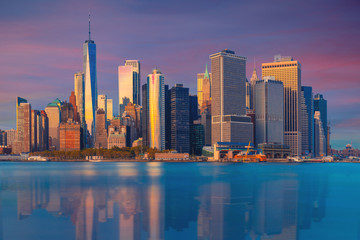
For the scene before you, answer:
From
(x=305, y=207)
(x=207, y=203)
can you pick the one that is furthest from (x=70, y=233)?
(x=305, y=207)

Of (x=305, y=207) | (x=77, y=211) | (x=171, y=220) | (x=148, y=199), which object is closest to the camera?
(x=171, y=220)

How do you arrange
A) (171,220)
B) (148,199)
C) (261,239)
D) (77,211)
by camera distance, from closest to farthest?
(261,239)
(171,220)
(77,211)
(148,199)

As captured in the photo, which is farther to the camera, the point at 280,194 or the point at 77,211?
the point at 280,194

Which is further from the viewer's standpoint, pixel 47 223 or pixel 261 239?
pixel 47 223

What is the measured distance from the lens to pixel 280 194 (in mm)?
90625

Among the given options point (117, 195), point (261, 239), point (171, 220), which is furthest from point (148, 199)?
point (261, 239)

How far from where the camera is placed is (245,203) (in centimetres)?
7450

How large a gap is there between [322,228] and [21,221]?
1507 inches

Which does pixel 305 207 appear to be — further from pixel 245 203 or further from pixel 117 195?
pixel 117 195

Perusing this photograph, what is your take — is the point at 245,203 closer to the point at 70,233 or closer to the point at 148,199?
the point at 148,199

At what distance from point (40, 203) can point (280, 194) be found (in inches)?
1832

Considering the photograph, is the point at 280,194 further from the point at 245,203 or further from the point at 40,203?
the point at 40,203

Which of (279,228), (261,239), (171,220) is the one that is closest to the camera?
(261,239)

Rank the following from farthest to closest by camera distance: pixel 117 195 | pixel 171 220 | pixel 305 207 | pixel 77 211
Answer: pixel 117 195
pixel 305 207
pixel 77 211
pixel 171 220
